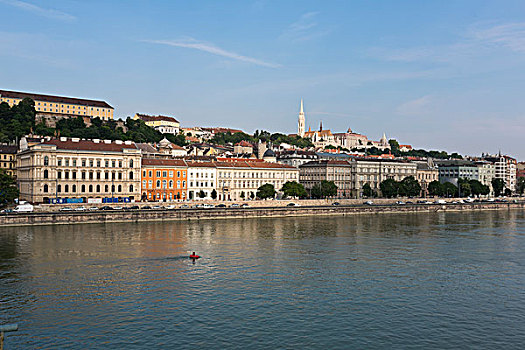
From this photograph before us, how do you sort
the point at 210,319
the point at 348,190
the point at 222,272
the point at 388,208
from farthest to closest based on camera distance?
the point at 348,190 → the point at 388,208 → the point at 222,272 → the point at 210,319

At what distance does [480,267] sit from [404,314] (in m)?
13.3

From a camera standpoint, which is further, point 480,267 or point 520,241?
point 520,241

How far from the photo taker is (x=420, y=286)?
27.7m

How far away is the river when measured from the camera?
19.7m

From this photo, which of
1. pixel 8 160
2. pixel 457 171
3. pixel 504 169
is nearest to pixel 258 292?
pixel 8 160

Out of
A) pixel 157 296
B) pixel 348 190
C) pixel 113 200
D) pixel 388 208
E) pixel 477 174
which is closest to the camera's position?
pixel 157 296

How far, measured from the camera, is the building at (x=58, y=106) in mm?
125125

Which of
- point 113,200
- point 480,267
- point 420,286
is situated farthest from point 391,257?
point 113,200

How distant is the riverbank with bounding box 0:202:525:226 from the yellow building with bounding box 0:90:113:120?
258ft

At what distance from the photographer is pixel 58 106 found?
442 ft

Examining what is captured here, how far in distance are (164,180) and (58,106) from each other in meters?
73.3

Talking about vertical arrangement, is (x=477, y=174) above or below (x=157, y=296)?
above

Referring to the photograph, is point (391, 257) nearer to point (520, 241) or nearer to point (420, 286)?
point (420, 286)

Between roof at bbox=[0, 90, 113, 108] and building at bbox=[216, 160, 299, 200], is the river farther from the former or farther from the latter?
roof at bbox=[0, 90, 113, 108]
